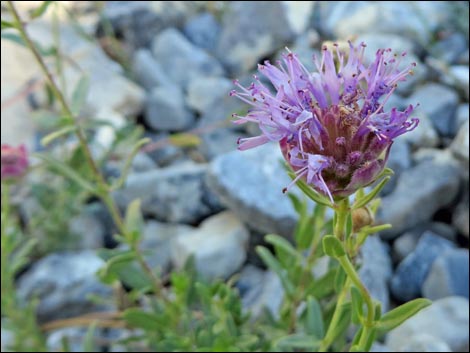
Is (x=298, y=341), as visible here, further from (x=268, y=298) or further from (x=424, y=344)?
(x=268, y=298)

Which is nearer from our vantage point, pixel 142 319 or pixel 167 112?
pixel 142 319

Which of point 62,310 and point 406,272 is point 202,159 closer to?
point 62,310

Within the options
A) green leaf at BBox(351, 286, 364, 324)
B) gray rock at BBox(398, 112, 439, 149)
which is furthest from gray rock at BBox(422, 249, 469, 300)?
green leaf at BBox(351, 286, 364, 324)

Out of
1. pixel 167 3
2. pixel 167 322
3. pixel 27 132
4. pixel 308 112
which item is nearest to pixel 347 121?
pixel 308 112

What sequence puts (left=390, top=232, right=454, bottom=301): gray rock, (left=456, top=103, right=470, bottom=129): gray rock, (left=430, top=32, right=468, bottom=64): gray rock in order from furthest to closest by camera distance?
(left=430, top=32, right=468, bottom=64): gray rock → (left=456, top=103, right=470, bottom=129): gray rock → (left=390, top=232, right=454, bottom=301): gray rock

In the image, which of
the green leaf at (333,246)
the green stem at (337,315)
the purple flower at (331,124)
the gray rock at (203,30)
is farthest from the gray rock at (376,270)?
the gray rock at (203,30)

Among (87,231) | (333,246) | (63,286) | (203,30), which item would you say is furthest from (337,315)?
(203,30)

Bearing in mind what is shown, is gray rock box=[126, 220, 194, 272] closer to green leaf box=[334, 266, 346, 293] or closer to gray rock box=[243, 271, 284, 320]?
gray rock box=[243, 271, 284, 320]
